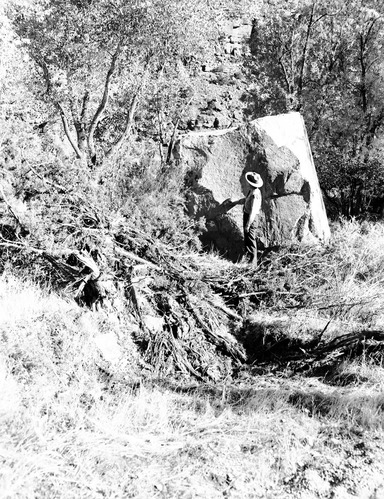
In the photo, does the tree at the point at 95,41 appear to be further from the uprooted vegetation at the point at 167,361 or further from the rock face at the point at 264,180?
the uprooted vegetation at the point at 167,361

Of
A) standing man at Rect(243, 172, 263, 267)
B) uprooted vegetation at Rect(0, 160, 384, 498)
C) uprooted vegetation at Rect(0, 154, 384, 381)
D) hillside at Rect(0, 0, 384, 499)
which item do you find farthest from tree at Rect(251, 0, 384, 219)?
uprooted vegetation at Rect(0, 154, 384, 381)

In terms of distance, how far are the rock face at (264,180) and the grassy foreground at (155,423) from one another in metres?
4.24

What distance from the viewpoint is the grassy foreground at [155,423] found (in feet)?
9.20

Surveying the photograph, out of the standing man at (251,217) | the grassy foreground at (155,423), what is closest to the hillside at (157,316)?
the grassy foreground at (155,423)

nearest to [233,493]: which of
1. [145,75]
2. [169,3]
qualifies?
[169,3]

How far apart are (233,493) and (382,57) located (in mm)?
12917

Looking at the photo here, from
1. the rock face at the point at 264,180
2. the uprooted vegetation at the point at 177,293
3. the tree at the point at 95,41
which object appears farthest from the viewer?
the tree at the point at 95,41

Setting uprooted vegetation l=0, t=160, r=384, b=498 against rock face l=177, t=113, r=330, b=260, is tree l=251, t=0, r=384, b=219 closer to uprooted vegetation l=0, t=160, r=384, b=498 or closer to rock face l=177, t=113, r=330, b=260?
rock face l=177, t=113, r=330, b=260

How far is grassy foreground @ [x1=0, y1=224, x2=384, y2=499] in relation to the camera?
9.20 ft

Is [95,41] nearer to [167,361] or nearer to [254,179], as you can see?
[254,179]

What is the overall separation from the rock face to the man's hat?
1.71 feet

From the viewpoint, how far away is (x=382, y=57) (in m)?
13.1

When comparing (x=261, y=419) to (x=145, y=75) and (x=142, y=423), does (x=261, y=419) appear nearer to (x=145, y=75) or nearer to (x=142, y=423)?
(x=142, y=423)

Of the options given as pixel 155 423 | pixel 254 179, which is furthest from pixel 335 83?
pixel 155 423
